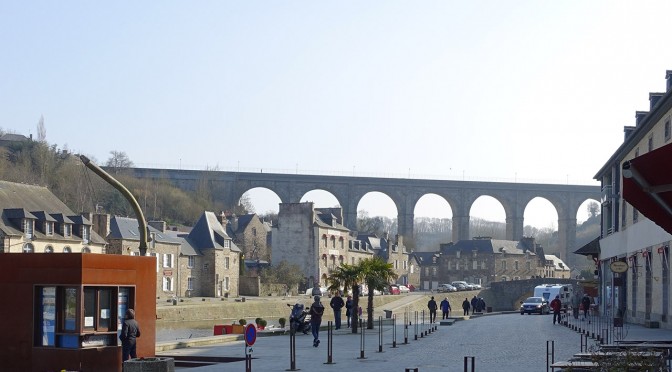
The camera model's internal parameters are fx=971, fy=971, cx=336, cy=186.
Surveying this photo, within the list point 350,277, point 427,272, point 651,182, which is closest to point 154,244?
point 350,277

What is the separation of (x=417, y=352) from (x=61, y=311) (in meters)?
9.82

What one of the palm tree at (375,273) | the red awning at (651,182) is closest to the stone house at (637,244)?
the palm tree at (375,273)

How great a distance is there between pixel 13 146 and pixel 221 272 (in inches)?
1578

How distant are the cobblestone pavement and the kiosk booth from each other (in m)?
2.16

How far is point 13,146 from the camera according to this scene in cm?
10244

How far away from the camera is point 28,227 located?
53969mm

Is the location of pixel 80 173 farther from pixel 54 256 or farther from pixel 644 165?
pixel 644 165

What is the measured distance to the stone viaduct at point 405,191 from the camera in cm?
12038

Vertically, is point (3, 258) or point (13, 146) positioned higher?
point (13, 146)

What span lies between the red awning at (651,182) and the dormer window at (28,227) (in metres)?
49.3

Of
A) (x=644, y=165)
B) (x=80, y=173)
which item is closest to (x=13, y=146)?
(x=80, y=173)

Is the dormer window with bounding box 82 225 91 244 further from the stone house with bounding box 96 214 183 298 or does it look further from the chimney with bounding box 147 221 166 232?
the chimney with bounding box 147 221 166 232

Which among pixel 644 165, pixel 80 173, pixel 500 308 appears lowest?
pixel 500 308

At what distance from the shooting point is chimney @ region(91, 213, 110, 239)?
207 ft
